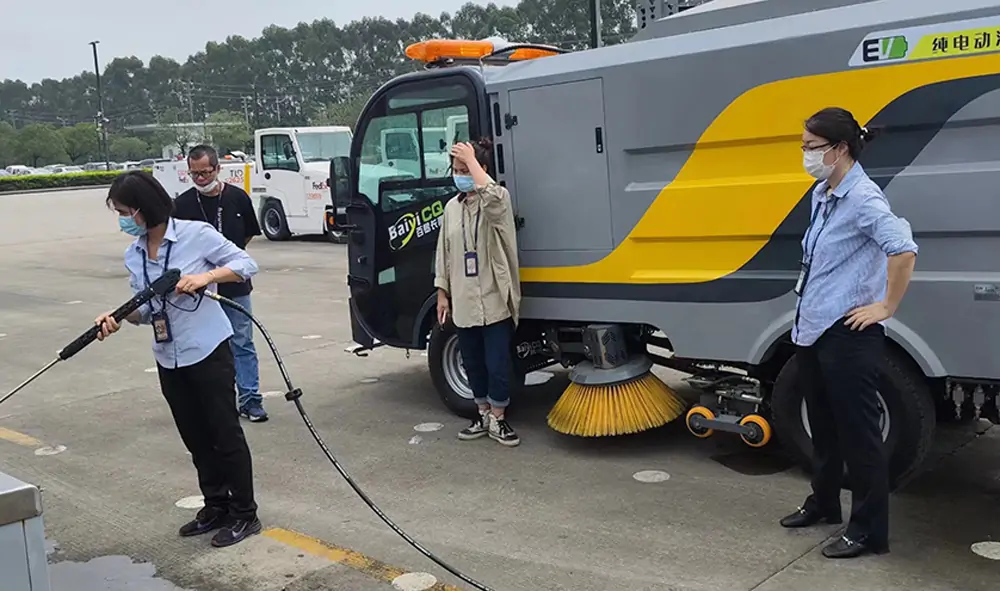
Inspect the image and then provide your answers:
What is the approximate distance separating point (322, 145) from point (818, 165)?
16.1m

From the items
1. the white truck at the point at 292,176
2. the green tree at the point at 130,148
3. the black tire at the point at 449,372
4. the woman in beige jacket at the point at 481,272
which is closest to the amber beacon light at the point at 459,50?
the woman in beige jacket at the point at 481,272

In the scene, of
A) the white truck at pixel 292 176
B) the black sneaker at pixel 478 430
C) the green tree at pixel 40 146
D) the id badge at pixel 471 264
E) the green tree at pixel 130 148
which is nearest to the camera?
the id badge at pixel 471 264

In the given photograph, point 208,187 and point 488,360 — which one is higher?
point 208,187

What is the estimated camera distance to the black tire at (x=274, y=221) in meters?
19.3

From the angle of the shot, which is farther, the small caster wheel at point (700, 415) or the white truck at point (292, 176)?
the white truck at point (292, 176)

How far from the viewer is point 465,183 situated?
527 centimetres

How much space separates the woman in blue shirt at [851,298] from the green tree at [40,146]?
74563 mm

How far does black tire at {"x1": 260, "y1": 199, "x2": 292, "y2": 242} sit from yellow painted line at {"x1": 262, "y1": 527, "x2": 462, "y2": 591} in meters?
15.3

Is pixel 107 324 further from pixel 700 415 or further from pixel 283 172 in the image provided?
pixel 283 172

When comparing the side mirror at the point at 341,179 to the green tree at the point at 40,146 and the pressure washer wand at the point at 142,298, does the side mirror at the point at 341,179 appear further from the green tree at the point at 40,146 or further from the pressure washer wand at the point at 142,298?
the green tree at the point at 40,146

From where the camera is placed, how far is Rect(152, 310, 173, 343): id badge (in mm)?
4199

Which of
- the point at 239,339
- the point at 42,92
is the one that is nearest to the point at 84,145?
the point at 42,92

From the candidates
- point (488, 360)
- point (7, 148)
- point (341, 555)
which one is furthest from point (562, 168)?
point (7, 148)

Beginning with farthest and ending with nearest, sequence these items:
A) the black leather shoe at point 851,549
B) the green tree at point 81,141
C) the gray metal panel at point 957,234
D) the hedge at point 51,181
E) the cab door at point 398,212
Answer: the green tree at point 81,141 < the hedge at point 51,181 < the cab door at point 398,212 < the gray metal panel at point 957,234 < the black leather shoe at point 851,549
